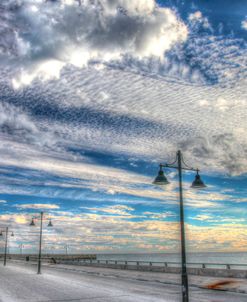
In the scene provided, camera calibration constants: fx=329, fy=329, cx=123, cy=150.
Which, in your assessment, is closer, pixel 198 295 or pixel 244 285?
pixel 198 295

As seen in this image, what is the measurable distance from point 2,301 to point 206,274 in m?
18.8

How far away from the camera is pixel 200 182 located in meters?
13.3

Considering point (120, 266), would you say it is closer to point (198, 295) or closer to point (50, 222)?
point (50, 222)

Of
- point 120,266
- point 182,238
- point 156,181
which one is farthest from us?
point 120,266

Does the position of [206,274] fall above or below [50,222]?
below

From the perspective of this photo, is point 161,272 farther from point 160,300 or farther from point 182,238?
point 182,238

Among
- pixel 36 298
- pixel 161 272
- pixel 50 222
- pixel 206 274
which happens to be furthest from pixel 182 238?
pixel 50 222

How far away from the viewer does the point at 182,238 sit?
11977mm

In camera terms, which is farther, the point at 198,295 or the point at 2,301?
the point at 198,295

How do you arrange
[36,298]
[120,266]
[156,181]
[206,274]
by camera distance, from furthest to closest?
Result: 1. [120,266]
2. [206,274]
3. [36,298]
4. [156,181]

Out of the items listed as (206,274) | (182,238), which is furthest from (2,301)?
(206,274)

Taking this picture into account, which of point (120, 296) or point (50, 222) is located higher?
point (50, 222)

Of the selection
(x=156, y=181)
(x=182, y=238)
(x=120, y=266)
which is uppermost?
(x=156, y=181)

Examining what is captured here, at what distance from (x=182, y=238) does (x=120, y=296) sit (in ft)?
26.3
